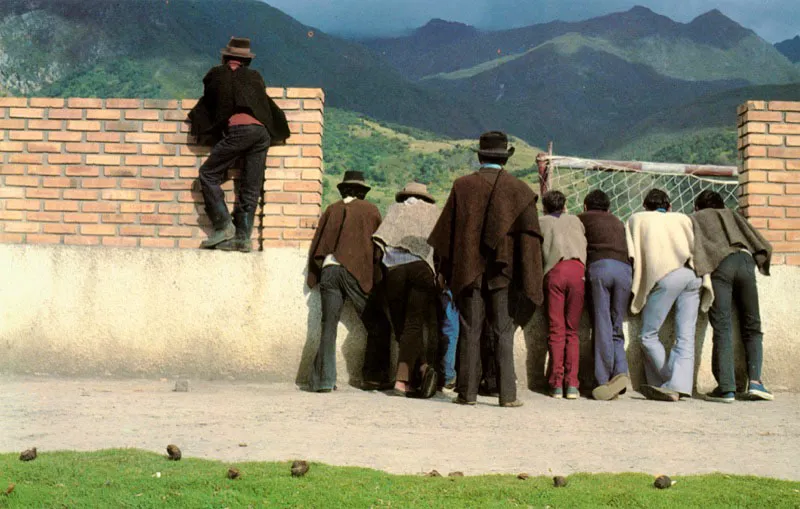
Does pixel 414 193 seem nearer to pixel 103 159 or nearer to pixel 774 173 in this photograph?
pixel 103 159

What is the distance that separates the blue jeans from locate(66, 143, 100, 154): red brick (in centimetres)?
511

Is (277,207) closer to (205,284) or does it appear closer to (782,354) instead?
(205,284)

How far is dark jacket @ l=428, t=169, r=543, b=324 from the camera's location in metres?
8.01

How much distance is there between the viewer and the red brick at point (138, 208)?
9420 millimetres

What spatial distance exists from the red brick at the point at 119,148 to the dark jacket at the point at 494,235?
313 centimetres

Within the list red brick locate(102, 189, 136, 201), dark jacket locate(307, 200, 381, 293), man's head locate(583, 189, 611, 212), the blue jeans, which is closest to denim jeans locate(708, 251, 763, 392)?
the blue jeans

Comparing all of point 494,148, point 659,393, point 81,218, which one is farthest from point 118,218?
point 659,393

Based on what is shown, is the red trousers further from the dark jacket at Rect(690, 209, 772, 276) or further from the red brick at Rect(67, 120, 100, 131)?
the red brick at Rect(67, 120, 100, 131)

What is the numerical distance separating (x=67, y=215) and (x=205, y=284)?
4.91 ft

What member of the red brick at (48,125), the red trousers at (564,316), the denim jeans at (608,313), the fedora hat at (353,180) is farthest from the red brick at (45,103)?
the denim jeans at (608,313)

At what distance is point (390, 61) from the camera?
132m

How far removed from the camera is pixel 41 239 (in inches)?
372

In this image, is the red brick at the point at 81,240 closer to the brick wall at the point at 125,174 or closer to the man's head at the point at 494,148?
the brick wall at the point at 125,174

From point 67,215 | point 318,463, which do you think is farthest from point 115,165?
point 318,463
